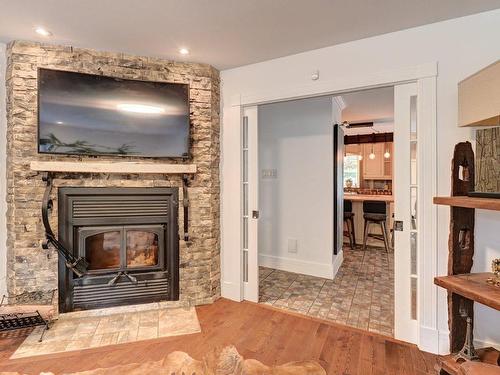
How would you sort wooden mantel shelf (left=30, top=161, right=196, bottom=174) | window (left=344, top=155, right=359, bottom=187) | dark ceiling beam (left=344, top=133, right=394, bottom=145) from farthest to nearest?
window (left=344, top=155, right=359, bottom=187) → dark ceiling beam (left=344, top=133, right=394, bottom=145) → wooden mantel shelf (left=30, top=161, right=196, bottom=174)

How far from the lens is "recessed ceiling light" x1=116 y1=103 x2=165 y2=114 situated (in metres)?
2.61

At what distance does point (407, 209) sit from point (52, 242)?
310 centimetres

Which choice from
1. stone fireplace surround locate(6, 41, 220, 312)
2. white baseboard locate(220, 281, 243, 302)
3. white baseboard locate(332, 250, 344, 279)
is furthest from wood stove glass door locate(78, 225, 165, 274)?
white baseboard locate(332, 250, 344, 279)

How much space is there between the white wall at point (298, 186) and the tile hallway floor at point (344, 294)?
27 cm

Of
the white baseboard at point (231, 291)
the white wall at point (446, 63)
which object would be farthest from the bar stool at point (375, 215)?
the white baseboard at point (231, 291)

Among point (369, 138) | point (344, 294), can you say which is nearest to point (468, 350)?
point (344, 294)

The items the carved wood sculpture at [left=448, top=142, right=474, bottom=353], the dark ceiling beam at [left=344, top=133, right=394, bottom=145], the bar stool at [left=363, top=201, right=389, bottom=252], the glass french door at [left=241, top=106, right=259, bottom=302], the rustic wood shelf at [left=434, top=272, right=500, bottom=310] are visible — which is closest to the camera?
the rustic wood shelf at [left=434, top=272, right=500, bottom=310]

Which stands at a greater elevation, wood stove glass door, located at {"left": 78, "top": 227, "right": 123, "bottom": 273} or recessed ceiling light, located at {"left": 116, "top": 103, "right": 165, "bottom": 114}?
recessed ceiling light, located at {"left": 116, "top": 103, "right": 165, "bottom": 114}

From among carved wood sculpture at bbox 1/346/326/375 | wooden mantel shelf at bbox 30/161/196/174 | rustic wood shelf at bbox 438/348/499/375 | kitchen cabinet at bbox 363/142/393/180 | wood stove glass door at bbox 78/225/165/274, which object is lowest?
carved wood sculpture at bbox 1/346/326/375

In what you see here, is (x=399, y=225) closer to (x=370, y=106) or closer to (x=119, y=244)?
(x=119, y=244)

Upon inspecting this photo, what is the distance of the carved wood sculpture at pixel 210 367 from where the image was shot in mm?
1862

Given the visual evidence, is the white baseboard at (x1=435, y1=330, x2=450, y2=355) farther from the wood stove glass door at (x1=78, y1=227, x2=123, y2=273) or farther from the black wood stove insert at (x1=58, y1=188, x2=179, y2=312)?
the wood stove glass door at (x1=78, y1=227, x2=123, y2=273)

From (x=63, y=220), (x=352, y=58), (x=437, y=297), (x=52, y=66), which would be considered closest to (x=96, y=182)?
(x=63, y=220)

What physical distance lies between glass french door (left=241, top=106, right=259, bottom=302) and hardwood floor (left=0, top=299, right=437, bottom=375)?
0.45 m
